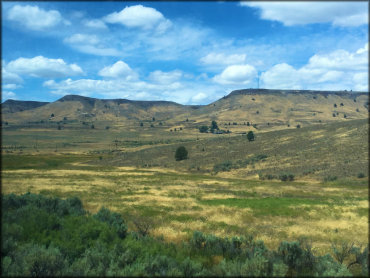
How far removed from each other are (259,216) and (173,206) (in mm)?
7963

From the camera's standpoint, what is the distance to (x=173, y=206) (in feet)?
85.1

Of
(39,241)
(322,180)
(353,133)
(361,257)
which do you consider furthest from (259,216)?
(353,133)

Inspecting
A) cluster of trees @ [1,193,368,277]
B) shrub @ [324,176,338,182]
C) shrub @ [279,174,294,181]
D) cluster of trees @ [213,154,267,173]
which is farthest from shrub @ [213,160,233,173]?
cluster of trees @ [1,193,368,277]

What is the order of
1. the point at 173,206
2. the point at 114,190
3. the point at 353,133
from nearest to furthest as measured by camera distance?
the point at 173,206 → the point at 114,190 → the point at 353,133

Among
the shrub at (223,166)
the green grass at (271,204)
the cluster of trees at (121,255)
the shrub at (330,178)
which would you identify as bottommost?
the shrub at (223,166)

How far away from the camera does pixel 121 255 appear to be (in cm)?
895

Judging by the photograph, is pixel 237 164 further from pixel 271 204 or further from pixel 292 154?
pixel 271 204

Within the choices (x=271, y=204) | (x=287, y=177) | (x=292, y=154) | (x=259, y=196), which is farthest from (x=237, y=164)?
(x=271, y=204)

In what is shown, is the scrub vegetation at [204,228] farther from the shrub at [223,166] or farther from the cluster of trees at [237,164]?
the cluster of trees at [237,164]

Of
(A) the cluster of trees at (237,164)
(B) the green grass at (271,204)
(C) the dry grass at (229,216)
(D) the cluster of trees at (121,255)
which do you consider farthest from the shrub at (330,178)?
(D) the cluster of trees at (121,255)

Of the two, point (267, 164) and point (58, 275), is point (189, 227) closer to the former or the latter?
point (58, 275)

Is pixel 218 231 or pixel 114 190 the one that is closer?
pixel 218 231

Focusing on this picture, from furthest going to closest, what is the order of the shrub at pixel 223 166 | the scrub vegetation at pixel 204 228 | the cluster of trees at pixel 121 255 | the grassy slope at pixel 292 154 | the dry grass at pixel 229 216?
the shrub at pixel 223 166 < the grassy slope at pixel 292 154 < the dry grass at pixel 229 216 < the scrub vegetation at pixel 204 228 < the cluster of trees at pixel 121 255

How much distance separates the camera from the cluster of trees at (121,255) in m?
7.49
